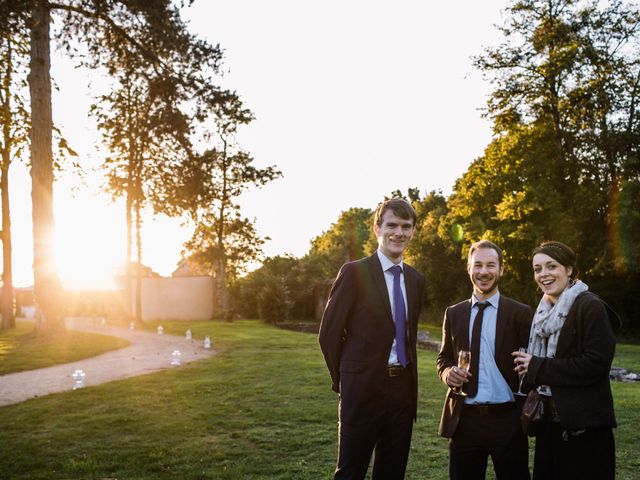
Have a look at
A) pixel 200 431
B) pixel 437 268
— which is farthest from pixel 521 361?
pixel 437 268

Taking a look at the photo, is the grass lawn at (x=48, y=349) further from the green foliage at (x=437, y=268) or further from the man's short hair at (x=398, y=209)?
the green foliage at (x=437, y=268)

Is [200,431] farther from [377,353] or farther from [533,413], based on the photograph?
[533,413]

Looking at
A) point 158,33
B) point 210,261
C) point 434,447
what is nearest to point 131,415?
point 434,447

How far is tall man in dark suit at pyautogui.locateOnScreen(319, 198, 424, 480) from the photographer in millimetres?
3748

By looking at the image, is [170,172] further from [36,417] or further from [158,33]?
[36,417]

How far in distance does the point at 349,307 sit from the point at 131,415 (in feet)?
18.0

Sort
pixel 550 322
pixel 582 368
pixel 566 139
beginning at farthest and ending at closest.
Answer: pixel 566 139 < pixel 550 322 < pixel 582 368

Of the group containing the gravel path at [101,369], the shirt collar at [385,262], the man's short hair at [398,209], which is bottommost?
the gravel path at [101,369]

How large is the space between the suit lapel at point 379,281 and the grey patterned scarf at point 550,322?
91 centimetres

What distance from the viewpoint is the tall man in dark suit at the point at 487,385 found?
364 cm

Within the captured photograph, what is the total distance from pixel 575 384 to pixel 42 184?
17745 mm

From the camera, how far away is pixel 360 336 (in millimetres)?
3850

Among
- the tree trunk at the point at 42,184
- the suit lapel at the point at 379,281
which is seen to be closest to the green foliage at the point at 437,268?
the tree trunk at the point at 42,184

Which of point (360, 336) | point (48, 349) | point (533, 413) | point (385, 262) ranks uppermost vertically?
point (385, 262)
